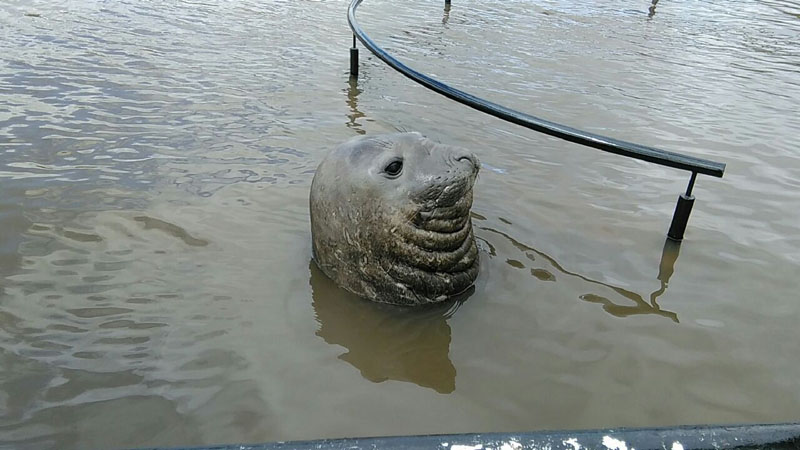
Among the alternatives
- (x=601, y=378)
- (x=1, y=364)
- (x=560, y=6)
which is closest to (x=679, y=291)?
(x=601, y=378)

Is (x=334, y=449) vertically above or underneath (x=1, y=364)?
above

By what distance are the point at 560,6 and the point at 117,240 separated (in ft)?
36.6

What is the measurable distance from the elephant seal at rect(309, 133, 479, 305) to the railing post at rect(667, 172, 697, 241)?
142cm

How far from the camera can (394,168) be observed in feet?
10.7

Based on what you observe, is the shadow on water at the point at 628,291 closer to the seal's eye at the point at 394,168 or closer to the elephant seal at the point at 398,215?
the elephant seal at the point at 398,215

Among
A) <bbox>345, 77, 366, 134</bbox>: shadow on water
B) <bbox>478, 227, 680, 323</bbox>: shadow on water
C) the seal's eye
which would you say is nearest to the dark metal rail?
<bbox>478, 227, 680, 323</bbox>: shadow on water

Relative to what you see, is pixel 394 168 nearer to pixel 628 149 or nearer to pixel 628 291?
pixel 628 149

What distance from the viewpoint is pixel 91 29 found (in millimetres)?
8562

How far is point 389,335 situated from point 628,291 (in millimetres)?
1420

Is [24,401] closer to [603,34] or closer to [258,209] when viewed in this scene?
[258,209]

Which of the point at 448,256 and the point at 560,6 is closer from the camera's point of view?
the point at 448,256

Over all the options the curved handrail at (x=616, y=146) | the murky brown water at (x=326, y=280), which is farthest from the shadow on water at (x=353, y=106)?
the curved handrail at (x=616, y=146)

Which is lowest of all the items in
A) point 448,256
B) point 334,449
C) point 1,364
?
point 1,364

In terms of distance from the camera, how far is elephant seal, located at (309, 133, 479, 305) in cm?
319
